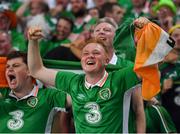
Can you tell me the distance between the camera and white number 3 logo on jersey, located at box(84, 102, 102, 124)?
511 cm

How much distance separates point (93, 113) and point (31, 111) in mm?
650

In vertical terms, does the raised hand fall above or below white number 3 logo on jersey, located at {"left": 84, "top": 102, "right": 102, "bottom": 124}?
above

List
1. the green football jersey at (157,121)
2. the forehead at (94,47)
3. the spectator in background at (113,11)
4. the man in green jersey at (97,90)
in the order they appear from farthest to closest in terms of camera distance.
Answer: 1. the spectator in background at (113,11)
2. the green football jersey at (157,121)
3. the forehead at (94,47)
4. the man in green jersey at (97,90)

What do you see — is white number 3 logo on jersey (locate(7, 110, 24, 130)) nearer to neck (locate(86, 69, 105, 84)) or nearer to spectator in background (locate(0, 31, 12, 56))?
neck (locate(86, 69, 105, 84))

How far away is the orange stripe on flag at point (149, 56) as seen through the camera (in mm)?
4875

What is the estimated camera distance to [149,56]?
16.1 feet

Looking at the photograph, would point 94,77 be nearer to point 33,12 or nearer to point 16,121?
point 16,121

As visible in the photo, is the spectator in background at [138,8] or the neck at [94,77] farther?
the spectator in background at [138,8]

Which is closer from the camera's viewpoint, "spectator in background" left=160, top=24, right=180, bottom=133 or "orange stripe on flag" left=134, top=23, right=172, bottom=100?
"orange stripe on flag" left=134, top=23, right=172, bottom=100

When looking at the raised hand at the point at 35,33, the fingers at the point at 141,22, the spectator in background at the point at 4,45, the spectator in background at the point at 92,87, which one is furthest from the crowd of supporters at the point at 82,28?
the fingers at the point at 141,22

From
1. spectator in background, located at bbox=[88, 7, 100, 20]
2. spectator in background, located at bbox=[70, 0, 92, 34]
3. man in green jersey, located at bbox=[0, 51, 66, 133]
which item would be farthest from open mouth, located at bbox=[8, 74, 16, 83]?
spectator in background, located at bbox=[70, 0, 92, 34]

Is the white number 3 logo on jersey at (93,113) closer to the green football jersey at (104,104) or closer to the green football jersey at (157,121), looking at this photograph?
the green football jersey at (104,104)

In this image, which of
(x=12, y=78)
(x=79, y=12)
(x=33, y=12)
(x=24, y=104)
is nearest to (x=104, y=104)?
(x=24, y=104)

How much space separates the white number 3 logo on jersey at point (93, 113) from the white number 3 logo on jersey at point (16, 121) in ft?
2.20
